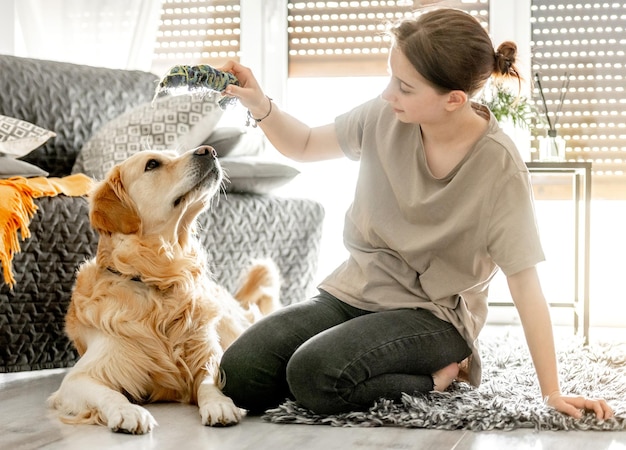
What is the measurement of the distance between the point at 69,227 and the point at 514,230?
1.30m

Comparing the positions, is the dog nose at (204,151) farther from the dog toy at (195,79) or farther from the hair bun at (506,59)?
the hair bun at (506,59)

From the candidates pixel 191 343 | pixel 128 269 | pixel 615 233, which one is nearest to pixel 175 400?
pixel 191 343

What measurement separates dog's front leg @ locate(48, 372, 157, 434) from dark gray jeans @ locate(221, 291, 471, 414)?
233 mm

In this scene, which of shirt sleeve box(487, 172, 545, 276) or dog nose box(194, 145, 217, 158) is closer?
shirt sleeve box(487, 172, 545, 276)

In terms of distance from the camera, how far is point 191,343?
2.01 m

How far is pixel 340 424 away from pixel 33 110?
77.2 inches

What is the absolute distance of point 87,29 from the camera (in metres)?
3.80

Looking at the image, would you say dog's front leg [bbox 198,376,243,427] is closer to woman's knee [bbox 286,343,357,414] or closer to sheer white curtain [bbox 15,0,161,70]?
woman's knee [bbox 286,343,357,414]

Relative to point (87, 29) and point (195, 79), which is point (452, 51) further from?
point (87, 29)

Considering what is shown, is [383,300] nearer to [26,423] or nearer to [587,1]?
[26,423]

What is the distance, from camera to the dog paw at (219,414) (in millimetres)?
1753

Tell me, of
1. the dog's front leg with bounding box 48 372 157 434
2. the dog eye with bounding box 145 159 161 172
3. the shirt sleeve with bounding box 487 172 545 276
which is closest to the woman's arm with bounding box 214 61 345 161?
the dog eye with bounding box 145 159 161 172

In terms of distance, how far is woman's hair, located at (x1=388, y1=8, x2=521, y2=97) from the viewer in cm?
177

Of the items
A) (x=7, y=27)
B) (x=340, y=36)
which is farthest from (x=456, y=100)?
(x=7, y=27)
